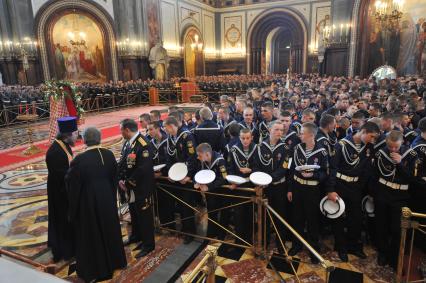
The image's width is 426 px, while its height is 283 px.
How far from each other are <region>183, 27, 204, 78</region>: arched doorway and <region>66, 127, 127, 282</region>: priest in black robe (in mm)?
27039

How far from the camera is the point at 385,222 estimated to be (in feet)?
12.4

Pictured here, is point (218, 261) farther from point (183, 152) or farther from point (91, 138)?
point (91, 138)

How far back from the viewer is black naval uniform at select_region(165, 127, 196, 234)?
14.7ft

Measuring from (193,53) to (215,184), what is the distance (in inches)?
1130

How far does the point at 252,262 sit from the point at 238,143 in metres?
1.60

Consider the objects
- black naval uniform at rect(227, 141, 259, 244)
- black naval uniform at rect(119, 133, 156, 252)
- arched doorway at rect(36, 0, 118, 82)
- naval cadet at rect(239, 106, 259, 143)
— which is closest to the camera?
black naval uniform at rect(119, 133, 156, 252)

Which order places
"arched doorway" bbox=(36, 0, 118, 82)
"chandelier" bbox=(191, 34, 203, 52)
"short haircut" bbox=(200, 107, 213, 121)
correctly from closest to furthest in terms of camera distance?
"short haircut" bbox=(200, 107, 213, 121), "arched doorway" bbox=(36, 0, 118, 82), "chandelier" bbox=(191, 34, 203, 52)

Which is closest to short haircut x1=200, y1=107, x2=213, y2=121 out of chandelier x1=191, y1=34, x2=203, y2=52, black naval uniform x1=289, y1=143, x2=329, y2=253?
black naval uniform x1=289, y1=143, x2=329, y2=253

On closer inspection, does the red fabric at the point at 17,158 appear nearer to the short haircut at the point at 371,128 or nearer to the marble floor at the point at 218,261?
the marble floor at the point at 218,261

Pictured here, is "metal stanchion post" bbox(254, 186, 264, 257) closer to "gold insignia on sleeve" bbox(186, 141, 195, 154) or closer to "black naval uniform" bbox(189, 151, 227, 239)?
"black naval uniform" bbox(189, 151, 227, 239)

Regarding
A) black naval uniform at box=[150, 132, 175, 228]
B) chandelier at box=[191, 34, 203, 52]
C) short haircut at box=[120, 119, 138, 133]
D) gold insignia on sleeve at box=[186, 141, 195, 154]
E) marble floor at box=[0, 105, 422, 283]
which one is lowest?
marble floor at box=[0, 105, 422, 283]

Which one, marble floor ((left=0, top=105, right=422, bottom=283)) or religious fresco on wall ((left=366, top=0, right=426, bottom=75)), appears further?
religious fresco on wall ((left=366, top=0, right=426, bottom=75))

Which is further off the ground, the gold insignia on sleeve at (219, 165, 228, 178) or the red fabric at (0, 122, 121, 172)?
the gold insignia on sleeve at (219, 165, 228, 178)

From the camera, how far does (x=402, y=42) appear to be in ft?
61.6
